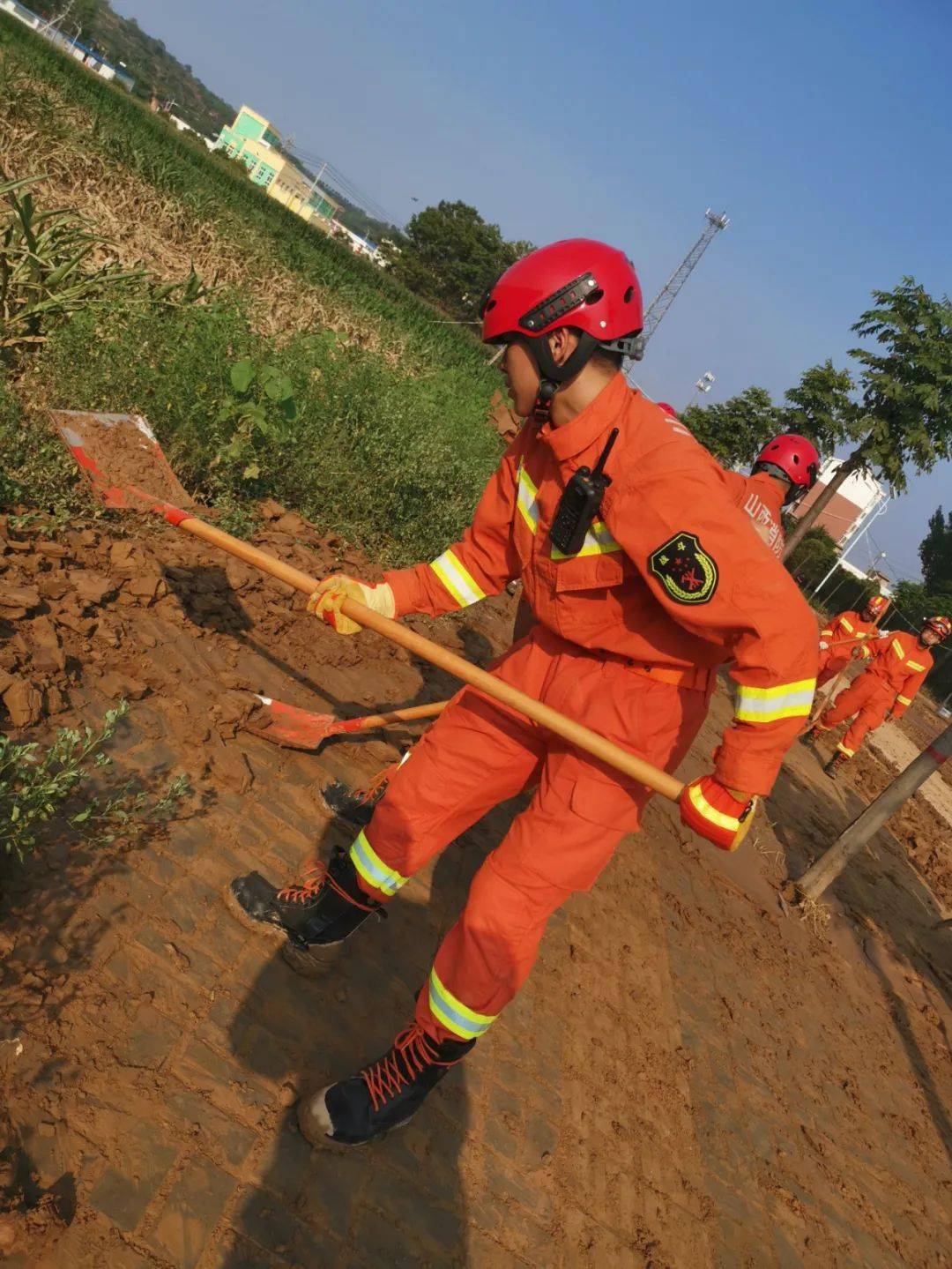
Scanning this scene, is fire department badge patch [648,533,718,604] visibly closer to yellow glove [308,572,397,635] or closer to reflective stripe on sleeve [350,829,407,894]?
yellow glove [308,572,397,635]

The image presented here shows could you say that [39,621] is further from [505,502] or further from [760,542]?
[760,542]

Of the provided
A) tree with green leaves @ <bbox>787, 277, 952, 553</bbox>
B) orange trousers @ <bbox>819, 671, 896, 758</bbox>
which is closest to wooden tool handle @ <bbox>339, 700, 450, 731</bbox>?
orange trousers @ <bbox>819, 671, 896, 758</bbox>

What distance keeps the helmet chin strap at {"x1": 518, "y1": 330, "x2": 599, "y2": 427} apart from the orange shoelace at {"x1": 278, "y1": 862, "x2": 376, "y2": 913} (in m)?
1.63

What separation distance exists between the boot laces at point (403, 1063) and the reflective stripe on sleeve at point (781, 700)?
128cm

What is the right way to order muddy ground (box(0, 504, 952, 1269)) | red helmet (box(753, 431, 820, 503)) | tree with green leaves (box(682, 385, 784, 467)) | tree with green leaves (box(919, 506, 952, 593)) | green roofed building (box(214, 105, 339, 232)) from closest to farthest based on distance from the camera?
muddy ground (box(0, 504, 952, 1269)) → red helmet (box(753, 431, 820, 503)) → tree with green leaves (box(682, 385, 784, 467)) → tree with green leaves (box(919, 506, 952, 593)) → green roofed building (box(214, 105, 339, 232))

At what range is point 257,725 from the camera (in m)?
3.63

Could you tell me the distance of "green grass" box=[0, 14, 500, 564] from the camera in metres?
5.28

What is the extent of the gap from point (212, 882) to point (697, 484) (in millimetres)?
2024

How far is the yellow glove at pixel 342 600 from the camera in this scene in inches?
105

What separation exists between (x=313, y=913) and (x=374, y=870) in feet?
1.00

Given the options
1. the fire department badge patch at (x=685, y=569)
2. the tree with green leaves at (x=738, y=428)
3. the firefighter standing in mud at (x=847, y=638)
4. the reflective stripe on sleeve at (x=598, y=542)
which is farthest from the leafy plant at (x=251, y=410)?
the tree with green leaves at (x=738, y=428)

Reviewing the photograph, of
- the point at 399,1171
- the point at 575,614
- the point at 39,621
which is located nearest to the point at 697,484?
the point at 575,614

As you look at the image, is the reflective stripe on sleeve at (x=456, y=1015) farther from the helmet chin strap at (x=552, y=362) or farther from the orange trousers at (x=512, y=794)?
the helmet chin strap at (x=552, y=362)

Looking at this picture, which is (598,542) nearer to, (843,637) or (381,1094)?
(381,1094)
